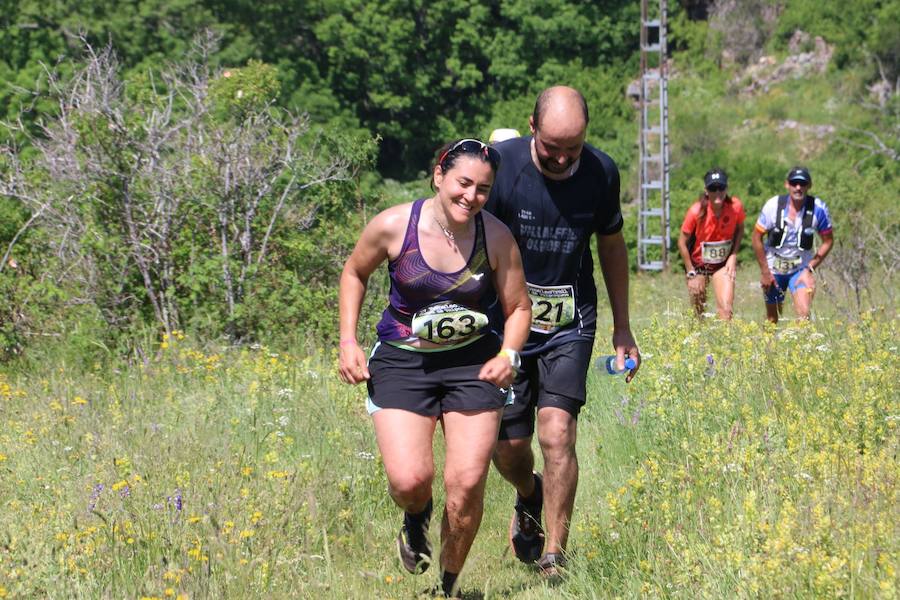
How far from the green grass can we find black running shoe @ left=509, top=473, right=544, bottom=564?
151mm

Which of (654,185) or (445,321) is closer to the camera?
(445,321)

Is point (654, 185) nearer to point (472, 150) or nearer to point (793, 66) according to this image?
point (793, 66)

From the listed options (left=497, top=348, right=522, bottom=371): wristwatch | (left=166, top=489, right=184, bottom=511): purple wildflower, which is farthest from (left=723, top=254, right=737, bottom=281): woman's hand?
(left=166, top=489, right=184, bottom=511): purple wildflower

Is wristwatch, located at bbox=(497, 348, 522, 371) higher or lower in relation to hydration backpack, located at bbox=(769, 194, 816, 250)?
lower

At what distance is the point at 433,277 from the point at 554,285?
3.01 ft

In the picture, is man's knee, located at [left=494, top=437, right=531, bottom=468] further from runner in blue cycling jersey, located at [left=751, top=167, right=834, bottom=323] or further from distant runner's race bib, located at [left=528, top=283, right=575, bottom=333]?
runner in blue cycling jersey, located at [left=751, top=167, right=834, bottom=323]

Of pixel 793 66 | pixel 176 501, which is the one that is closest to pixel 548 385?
pixel 176 501

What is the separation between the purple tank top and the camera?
17.1 ft

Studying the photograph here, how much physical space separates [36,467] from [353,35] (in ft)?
132

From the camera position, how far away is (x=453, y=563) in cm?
543

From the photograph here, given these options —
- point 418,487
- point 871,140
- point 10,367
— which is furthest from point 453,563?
point 871,140

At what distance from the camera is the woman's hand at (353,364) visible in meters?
5.28

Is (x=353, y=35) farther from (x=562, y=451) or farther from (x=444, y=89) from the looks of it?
(x=562, y=451)

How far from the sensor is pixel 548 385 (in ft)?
19.5
